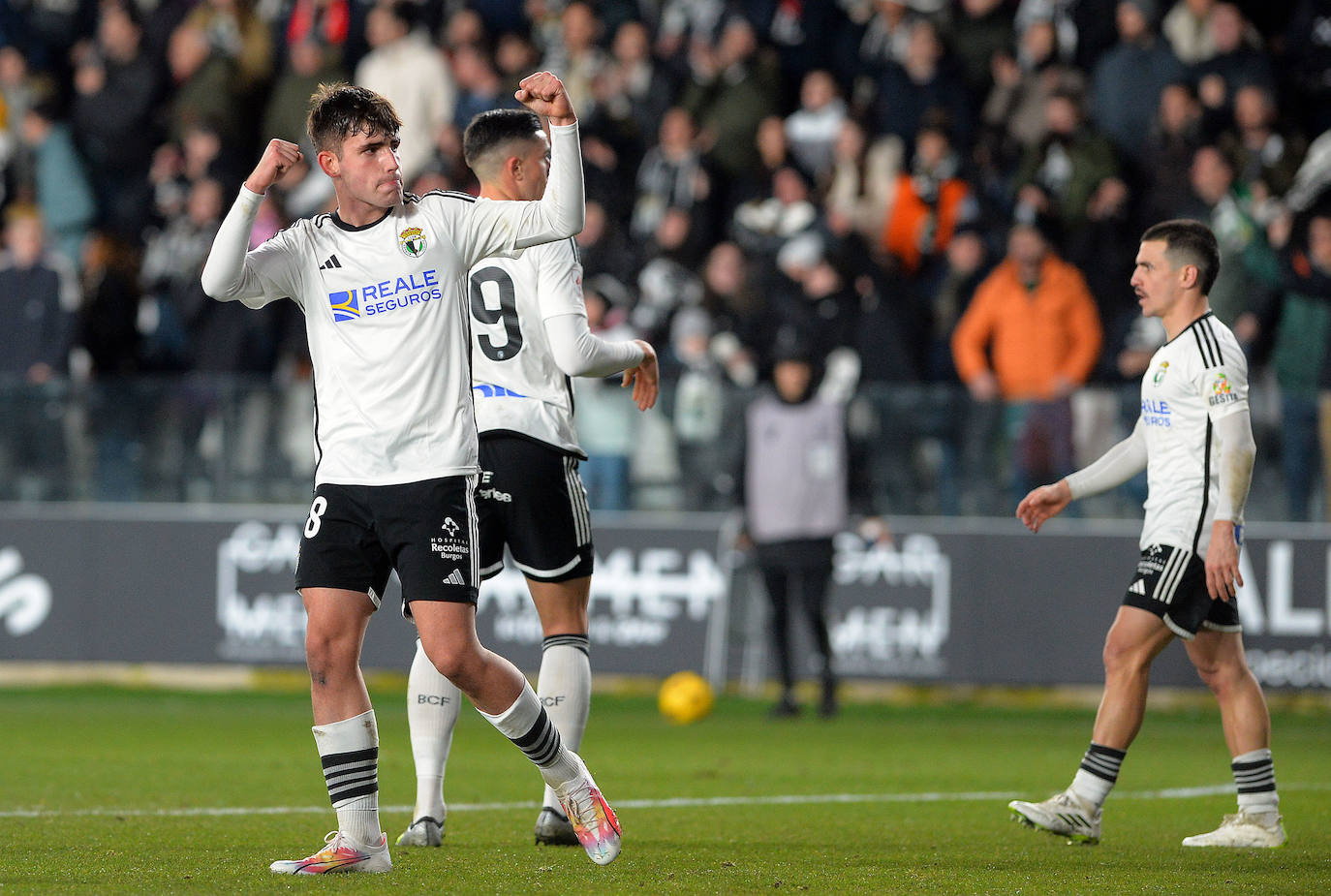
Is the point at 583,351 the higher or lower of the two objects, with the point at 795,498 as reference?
higher

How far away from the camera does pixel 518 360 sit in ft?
21.2

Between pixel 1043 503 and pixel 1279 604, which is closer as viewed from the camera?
pixel 1043 503

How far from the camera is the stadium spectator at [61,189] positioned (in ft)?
54.0

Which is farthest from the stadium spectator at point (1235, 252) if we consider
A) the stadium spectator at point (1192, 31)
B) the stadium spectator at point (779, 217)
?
the stadium spectator at point (779, 217)

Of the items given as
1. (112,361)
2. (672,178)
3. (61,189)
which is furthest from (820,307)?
(61,189)

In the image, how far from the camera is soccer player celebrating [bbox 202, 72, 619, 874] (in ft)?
17.8

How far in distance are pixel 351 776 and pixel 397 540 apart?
70 centimetres

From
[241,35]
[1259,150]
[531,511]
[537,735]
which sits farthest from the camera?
[241,35]

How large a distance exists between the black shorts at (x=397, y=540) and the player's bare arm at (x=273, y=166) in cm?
88

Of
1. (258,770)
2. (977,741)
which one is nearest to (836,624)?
(977,741)

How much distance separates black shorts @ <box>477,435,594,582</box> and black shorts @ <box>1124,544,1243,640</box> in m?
1.94

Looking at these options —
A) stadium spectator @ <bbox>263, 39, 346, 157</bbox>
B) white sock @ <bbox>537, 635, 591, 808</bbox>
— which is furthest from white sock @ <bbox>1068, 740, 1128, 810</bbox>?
stadium spectator @ <bbox>263, 39, 346, 157</bbox>

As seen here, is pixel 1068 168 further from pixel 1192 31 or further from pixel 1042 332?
pixel 1042 332

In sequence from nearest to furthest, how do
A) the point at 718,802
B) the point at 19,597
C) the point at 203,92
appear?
the point at 718,802 < the point at 19,597 < the point at 203,92
